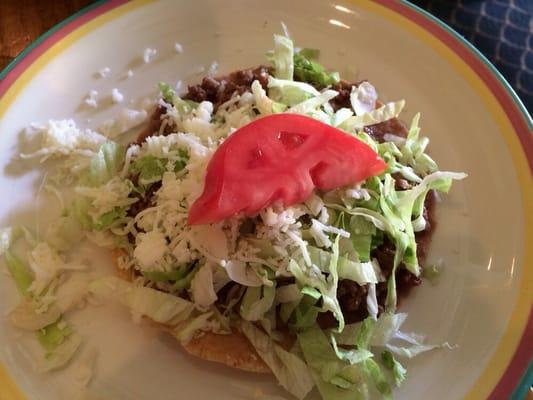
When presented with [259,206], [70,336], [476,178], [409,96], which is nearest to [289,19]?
[409,96]

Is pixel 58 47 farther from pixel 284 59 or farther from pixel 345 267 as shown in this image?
pixel 345 267

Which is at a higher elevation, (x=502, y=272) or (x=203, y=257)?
(x=203, y=257)

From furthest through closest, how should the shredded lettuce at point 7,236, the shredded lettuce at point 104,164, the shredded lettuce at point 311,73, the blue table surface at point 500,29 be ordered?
the blue table surface at point 500,29
the shredded lettuce at point 311,73
the shredded lettuce at point 104,164
the shredded lettuce at point 7,236

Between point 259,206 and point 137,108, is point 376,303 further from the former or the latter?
point 137,108

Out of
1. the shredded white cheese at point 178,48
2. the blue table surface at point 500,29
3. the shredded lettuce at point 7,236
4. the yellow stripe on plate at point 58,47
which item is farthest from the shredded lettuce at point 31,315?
the blue table surface at point 500,29

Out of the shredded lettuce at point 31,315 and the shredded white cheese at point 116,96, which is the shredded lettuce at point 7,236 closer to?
the shredded lettuce at point 31,315

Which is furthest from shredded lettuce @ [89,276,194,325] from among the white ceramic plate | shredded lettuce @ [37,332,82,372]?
shredded lettuce @ [37,332,82,372]

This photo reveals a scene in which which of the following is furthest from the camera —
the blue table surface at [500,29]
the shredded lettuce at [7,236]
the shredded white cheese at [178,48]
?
the blue table surface at [500,29]
